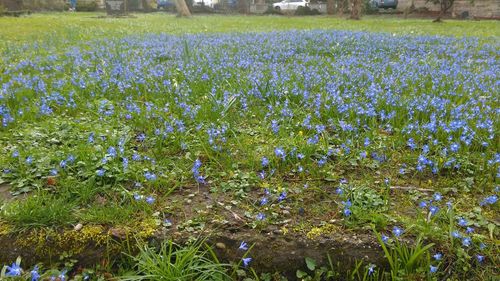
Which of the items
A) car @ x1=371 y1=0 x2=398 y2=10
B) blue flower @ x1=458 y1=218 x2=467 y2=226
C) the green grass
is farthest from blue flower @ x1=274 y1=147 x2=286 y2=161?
car @ x1=371 y1=0 x2=398 y2=10

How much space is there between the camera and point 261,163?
3.03 meters

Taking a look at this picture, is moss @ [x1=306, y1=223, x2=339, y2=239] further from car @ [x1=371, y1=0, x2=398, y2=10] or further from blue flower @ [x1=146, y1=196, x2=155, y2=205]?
car @ [x1=371, y1=0, x2=398, y2=10]

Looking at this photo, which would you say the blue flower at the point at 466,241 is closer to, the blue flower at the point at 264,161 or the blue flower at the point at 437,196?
the blue flower at the point at 437,196

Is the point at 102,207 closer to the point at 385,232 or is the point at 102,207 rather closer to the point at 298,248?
the point at 298,248

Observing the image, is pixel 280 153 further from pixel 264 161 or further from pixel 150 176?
pixel 150 176

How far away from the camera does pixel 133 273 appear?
7.15ft

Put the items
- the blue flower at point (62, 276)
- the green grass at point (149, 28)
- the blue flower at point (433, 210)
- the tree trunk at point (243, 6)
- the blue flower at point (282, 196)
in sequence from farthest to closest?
the tree trunk at point (243, 6)
the green grass at point (149, 28)
the blue flower at point (282, 196)
the blue flower at point (433, 210)
the blue flower at point (62, 276)

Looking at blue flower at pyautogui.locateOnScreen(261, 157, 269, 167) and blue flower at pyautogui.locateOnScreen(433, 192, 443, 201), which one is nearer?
blue flower at pyautogui.locateOnScreen(433, 192, 443, 201)

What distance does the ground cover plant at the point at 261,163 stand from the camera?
7.56ft

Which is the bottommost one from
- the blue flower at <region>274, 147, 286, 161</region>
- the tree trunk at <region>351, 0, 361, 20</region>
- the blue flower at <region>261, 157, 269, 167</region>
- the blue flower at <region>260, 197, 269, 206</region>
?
the blue flower at <region>260, 197, 269, 206</region>

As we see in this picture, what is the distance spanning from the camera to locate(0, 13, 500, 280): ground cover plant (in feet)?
7.56

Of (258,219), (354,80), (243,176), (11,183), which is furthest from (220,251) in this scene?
(354,80)

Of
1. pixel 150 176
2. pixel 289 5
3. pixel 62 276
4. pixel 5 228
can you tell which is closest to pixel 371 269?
pixel 150 176

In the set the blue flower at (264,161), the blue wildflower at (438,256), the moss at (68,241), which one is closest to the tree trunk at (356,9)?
the blue flower at (264,161)
